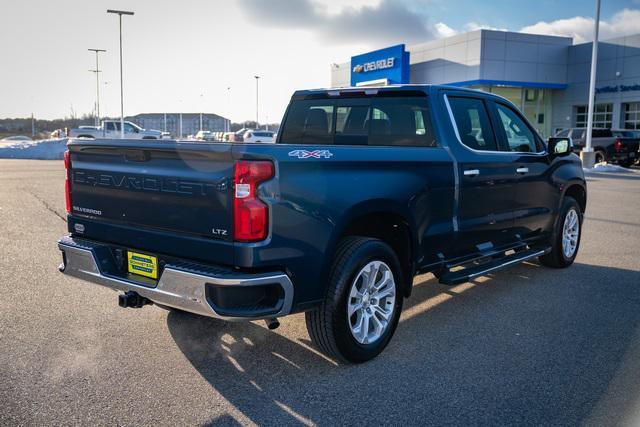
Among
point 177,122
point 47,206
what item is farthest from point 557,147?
point 177,122

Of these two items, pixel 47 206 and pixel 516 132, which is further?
pixel 47 206

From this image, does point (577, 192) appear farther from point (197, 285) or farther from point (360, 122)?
point (197, 285)

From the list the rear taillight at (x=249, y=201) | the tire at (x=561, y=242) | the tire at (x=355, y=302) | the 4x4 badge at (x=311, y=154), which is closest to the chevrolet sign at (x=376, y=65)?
the tire at (x=561, y=242)

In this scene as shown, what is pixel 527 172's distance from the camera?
594 centimetres

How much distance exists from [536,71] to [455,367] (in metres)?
41.2

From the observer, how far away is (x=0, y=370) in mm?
3842

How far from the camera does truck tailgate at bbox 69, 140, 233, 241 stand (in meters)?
3.41

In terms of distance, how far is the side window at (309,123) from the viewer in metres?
5.51

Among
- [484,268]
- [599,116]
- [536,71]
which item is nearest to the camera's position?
[484,268]

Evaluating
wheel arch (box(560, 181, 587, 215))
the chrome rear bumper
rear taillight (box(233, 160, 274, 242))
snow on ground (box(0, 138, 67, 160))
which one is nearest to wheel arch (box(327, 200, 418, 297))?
the chrome rear bumper

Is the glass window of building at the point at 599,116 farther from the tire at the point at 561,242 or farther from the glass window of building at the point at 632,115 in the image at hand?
the tire at the point at 561,242

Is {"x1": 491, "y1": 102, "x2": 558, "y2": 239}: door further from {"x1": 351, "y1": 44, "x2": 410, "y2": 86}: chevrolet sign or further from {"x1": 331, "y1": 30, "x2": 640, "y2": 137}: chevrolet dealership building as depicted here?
{"x1": 351, "y1": 44, "x2": 410, "y2": 86}: chevrolet sign

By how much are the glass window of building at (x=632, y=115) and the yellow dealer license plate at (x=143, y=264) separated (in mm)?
41424

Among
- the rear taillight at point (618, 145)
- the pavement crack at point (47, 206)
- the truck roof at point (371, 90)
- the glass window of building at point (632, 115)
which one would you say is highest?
the glass window of building at point (632, 115)
